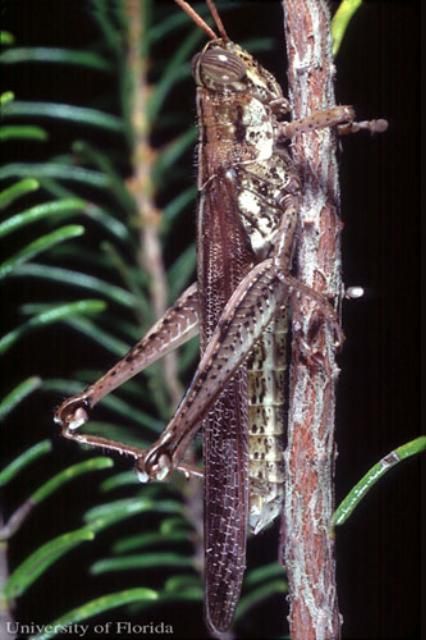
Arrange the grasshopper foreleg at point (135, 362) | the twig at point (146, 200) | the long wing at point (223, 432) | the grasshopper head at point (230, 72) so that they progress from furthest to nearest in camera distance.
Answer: the twig at point (146, 200), the grasshopper foreleg at point (135, 362), the grasshopper head at point (230, 72), the long wing at point (223, 432)

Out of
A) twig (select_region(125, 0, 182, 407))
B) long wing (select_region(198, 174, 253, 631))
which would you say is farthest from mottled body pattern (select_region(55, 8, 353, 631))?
twig (select_region(125, 0, 182, 407))

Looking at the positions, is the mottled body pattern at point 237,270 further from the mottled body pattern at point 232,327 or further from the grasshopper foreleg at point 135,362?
the grasshopper foreleg at point 135,362

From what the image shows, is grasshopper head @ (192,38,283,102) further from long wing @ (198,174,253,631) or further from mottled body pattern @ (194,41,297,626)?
long wing @ (198,174,253,631)

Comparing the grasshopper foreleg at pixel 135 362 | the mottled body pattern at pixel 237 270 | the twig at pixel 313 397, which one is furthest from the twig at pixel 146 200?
the twig at pixel 313 397

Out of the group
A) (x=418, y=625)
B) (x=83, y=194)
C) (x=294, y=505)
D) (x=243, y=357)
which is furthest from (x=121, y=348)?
(x=418, y=625)

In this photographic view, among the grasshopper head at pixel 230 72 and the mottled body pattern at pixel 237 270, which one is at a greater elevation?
the grasshopper head at pixel 230 72

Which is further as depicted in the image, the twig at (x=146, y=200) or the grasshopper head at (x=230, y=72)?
the twig at (x=146, y=200)

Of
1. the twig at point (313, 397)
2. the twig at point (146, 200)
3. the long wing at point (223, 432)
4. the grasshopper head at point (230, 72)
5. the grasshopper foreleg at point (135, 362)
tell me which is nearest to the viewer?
the twig at point (313, 397)
